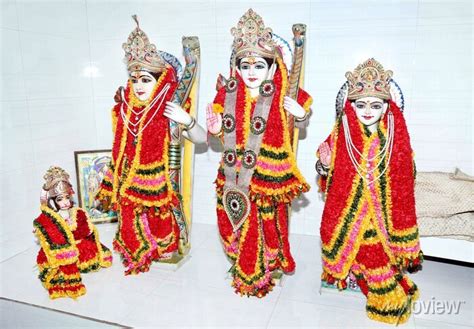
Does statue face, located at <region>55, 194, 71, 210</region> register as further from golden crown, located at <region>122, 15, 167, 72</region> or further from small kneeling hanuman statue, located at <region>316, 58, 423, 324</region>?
small kneeling hanuman statue, located at <region>316, 58, 423, 324</region>

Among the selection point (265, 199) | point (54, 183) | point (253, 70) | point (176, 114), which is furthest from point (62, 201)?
point (253, 70)

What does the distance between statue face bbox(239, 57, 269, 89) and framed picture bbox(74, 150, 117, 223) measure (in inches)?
64.4

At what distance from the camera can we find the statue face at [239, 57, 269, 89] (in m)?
2.05

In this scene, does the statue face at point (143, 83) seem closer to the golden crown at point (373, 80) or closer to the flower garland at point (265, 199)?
the flower garland at point (265, 199)

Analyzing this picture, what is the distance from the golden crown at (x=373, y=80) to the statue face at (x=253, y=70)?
1.56 feet

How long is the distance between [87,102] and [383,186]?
2.50m

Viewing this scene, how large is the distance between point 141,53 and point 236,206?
1.00 metres

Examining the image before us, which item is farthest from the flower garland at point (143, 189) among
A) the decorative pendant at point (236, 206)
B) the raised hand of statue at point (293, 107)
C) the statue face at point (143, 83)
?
the raised hand of statue at point (293, 107)

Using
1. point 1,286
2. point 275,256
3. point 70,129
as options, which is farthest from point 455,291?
point 70,129

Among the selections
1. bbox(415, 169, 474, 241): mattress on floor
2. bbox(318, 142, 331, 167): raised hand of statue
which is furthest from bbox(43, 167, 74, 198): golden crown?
bbox(415, 169, 474, 241): mattress on floor

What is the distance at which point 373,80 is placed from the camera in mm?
1861

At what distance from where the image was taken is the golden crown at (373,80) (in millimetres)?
1860

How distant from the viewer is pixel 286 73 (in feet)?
6.81

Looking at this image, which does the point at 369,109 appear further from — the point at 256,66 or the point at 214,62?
the point at 214,62
